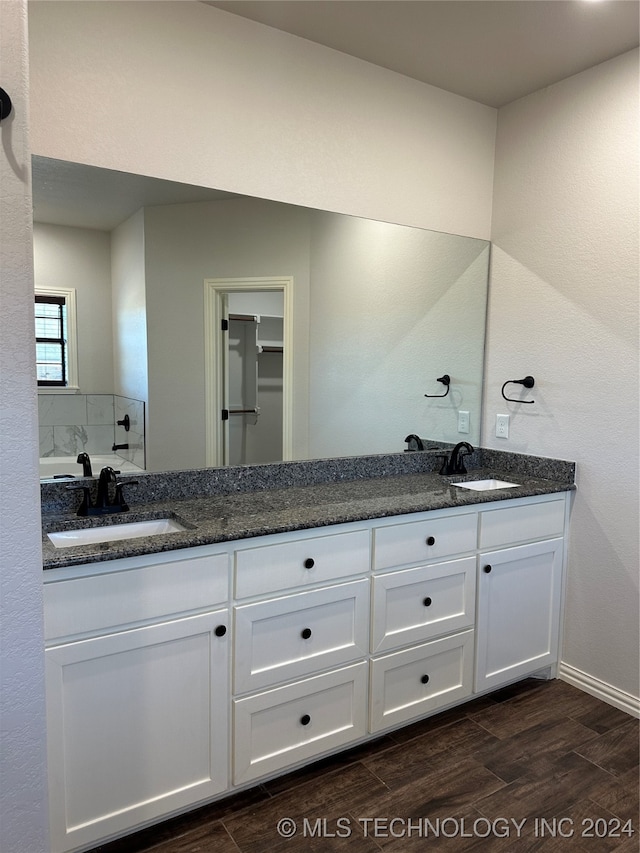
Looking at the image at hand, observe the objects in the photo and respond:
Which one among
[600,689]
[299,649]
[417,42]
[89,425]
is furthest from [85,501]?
[600,689]

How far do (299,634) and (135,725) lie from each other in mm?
537

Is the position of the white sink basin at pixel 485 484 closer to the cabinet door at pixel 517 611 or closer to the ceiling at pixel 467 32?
the cabinet door at pixel 517 611

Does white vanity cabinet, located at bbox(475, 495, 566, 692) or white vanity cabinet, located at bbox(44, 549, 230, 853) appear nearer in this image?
white vanity cabinet, located at bbox(44, 549, 230, 853)

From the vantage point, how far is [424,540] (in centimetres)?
210

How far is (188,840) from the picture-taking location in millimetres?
1667

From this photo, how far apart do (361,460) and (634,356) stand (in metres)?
1.19

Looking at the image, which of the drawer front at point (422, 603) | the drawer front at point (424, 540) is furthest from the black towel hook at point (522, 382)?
the drawer front at point (422, 603)

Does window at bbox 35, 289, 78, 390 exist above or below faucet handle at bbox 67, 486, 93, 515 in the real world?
above

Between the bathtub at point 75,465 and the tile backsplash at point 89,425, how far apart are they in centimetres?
1

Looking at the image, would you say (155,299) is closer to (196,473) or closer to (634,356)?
(196,473)

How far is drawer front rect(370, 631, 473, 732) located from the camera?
6.70 feet

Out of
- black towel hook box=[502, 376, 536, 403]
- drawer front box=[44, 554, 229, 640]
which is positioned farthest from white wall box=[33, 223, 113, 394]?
black towel hook box=[502, 376, 536, 403]

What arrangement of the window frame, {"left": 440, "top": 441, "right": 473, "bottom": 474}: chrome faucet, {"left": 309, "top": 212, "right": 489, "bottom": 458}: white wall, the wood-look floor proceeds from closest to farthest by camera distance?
1. the wood-look floor
2. the window frame
3. {"left": 309, "top": 212, "right": 489, "bottom": 458}: white wall
4. {"left": 440, "top": 441, "right": 473, "bottom": 474}: chrome faucet

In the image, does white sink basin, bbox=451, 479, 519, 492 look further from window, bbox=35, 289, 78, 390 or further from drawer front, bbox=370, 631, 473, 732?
window, bbox=35, 289, 78, 390
